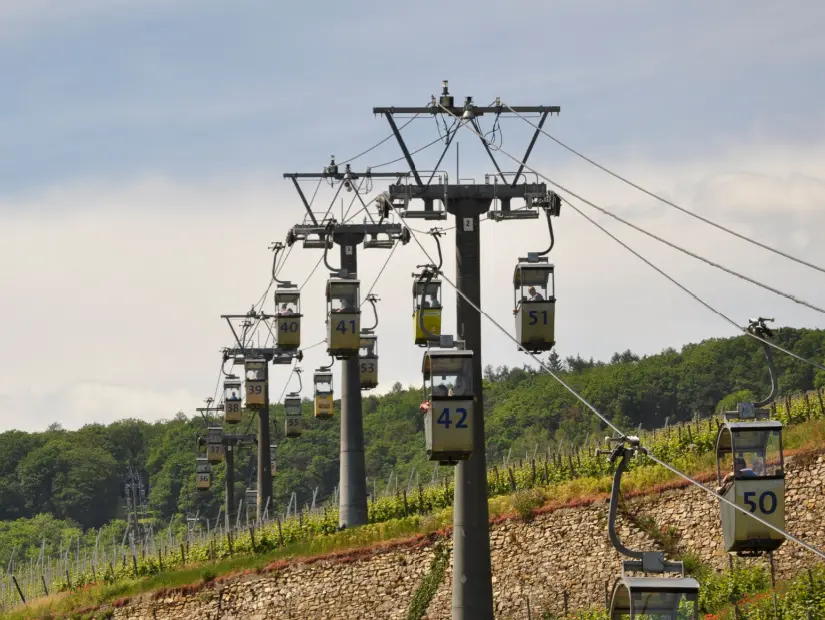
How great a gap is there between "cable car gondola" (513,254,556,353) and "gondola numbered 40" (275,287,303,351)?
17047mm

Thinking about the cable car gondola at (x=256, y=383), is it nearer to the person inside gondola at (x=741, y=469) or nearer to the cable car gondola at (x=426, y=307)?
A: the cable car gondola at (x=426, y=307)

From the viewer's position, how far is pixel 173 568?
48688 mm

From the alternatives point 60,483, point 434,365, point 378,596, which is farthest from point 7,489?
point 434,365

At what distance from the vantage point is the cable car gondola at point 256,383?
5372 cm

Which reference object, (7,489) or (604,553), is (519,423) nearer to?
(7,489)

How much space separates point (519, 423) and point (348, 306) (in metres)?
83.4

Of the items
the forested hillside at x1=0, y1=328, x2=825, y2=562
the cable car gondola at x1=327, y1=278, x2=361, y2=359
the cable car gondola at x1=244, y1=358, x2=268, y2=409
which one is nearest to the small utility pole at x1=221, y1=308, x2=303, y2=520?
the cable car gondola at x1=244, y1=358, x2=268, y2=409

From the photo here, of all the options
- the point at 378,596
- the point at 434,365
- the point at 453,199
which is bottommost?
the point at 378,596

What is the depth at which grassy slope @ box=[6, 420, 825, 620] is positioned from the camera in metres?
37.4

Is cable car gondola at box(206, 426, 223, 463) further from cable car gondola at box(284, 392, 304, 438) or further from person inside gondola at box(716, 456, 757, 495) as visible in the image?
person inside gondola at box(716, 456, 757, 495)

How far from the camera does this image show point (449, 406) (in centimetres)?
2266

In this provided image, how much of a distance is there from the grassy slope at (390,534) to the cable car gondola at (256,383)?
753cm

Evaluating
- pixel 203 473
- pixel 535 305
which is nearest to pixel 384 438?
pixel 203 473

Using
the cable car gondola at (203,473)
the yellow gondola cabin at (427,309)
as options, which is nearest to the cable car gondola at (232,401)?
the cable car gondola at (203,473)
